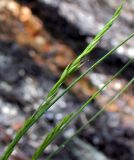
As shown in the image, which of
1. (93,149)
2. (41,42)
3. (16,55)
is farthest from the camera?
(41,42)

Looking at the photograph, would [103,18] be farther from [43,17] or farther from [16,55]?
[16,55]

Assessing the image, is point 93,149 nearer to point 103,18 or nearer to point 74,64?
point 103,18

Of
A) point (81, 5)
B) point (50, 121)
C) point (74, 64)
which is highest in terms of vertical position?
point (81, 5)

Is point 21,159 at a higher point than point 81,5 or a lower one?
lower

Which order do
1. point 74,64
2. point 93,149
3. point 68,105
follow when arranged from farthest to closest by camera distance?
point 68,105 < point 93,149 < point 74,64

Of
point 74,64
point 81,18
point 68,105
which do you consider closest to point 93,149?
point 68,105

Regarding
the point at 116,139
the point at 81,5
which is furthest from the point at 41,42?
the point at 116,139

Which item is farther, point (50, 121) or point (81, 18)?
point (81, 18)
